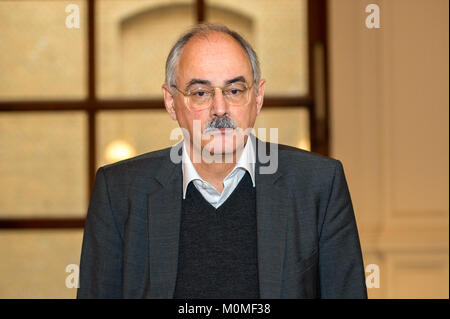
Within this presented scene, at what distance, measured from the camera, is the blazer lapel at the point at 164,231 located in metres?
1.17

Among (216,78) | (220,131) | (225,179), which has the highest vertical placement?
(216,78)

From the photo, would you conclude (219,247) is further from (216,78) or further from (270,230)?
(216,78)

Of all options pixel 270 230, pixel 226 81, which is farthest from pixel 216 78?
pixel 270 230

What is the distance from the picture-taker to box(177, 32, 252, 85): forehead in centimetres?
121

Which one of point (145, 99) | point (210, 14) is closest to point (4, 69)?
point (145, 99)

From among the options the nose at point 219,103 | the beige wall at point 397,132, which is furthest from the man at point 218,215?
the beige wall at point 397,132

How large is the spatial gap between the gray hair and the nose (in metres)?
0.12

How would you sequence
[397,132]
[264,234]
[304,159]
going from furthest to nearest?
[397,132], [304,159], [264,234]

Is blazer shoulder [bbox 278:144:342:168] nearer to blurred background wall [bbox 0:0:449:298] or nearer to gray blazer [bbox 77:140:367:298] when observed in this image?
gray blazer [bbox 77:140:367:298]

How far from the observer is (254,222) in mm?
1321

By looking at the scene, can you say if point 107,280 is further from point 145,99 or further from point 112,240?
point 145,99

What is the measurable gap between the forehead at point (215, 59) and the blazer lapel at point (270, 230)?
224 millimetres

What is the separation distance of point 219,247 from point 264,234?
126 millimetres

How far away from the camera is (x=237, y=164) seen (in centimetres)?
134
